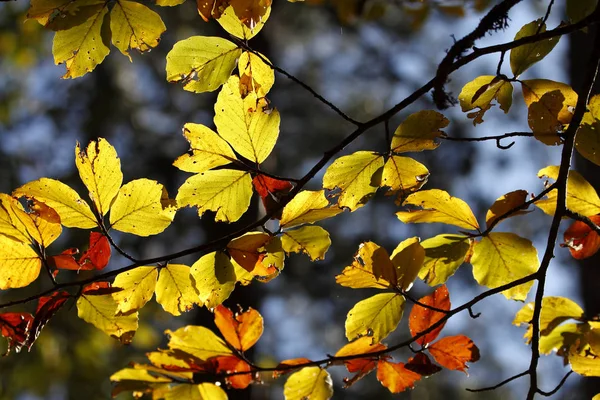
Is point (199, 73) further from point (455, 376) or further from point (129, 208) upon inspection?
point (455, 376)

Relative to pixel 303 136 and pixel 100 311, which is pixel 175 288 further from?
pixel 303 136

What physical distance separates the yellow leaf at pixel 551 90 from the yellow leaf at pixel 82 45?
0.51 m

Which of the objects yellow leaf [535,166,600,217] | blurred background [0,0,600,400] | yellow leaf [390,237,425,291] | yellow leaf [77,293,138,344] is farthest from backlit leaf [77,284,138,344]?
blurred background [0,0,600,400]

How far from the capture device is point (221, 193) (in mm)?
694

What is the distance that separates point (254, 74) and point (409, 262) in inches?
11.4

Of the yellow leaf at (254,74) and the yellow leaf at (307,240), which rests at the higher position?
the yellow leaf at (254,74)

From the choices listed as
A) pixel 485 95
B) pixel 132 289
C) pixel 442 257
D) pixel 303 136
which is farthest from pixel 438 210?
pixel 303 136

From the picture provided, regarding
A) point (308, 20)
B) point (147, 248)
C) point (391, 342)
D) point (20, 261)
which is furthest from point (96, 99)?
point (20, 261)

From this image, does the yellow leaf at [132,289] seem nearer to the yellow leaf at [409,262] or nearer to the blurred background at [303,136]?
the yellow leaf at [409,262]

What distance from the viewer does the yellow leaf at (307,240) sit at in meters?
0.69

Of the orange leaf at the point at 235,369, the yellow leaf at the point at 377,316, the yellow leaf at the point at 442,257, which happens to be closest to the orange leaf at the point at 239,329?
the orange leaf at the point at 235,369

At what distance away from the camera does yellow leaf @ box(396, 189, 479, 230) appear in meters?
0.71

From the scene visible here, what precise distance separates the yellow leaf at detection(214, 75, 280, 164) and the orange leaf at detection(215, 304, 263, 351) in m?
0.19

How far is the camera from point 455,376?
22.3 feet
